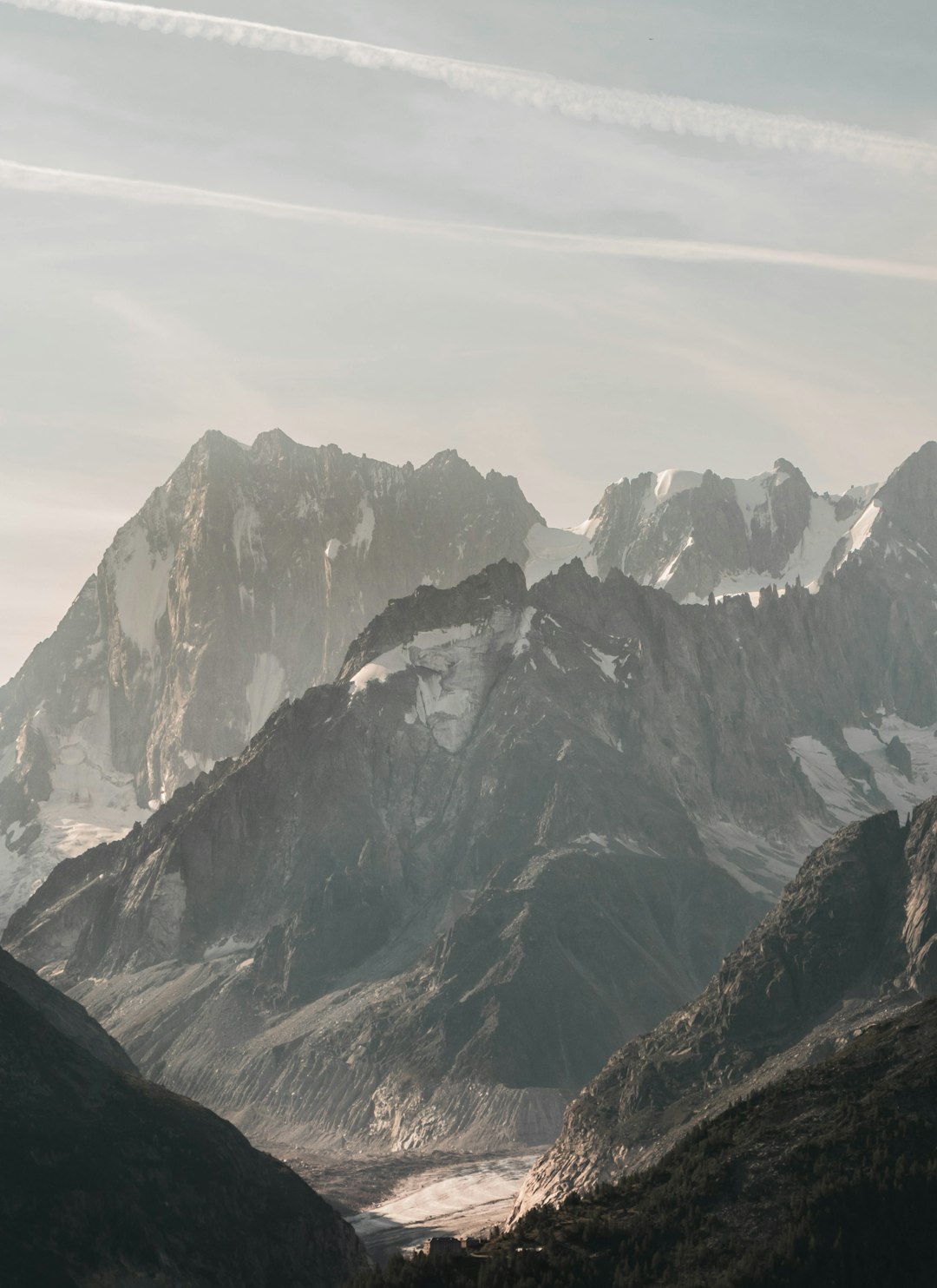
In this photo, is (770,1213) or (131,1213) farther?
(131,1213)

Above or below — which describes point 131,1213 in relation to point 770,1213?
above

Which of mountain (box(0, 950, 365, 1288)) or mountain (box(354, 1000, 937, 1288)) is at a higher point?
mountain (box(0, 950, 365, 1288))

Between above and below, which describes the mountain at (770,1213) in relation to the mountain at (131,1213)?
below

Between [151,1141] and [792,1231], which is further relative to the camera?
[151,1141]

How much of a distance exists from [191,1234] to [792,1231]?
73.5 metres

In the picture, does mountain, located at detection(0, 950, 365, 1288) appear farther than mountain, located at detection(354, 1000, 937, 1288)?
Yes

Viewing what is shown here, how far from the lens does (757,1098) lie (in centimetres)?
17138

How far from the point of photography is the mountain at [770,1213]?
129 m

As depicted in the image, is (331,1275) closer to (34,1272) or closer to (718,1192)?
(34,1272)

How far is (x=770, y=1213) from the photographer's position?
456 feet

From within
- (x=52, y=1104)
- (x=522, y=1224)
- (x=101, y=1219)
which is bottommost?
(x=522, y=1224)

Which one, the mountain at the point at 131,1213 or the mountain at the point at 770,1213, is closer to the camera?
the mountain at the point at 770,1213

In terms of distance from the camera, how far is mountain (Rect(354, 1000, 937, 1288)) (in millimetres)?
129250

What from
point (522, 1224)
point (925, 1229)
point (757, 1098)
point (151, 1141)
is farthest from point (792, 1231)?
point (151, 1141)
